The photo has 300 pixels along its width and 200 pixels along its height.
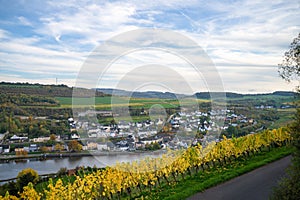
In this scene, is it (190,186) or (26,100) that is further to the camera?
(26,100)

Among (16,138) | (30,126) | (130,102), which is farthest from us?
(30,126)

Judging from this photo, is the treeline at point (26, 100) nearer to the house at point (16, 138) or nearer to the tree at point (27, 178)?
the house at point (16, 138)

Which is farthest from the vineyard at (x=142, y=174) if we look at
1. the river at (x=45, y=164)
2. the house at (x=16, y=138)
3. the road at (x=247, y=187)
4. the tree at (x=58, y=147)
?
the house at (x=16, y=138)

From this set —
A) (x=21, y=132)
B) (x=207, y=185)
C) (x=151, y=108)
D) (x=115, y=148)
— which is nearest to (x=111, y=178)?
(x=207, y=185)

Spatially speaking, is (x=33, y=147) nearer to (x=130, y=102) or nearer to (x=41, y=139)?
(x=41, y=139)

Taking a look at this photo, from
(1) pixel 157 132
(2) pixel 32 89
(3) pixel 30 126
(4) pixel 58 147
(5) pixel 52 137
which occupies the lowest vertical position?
(4) pixel 58 147

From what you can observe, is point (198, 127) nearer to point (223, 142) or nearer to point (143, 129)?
point (223, 142)

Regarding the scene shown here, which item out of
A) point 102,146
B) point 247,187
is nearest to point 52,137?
point 102,146
